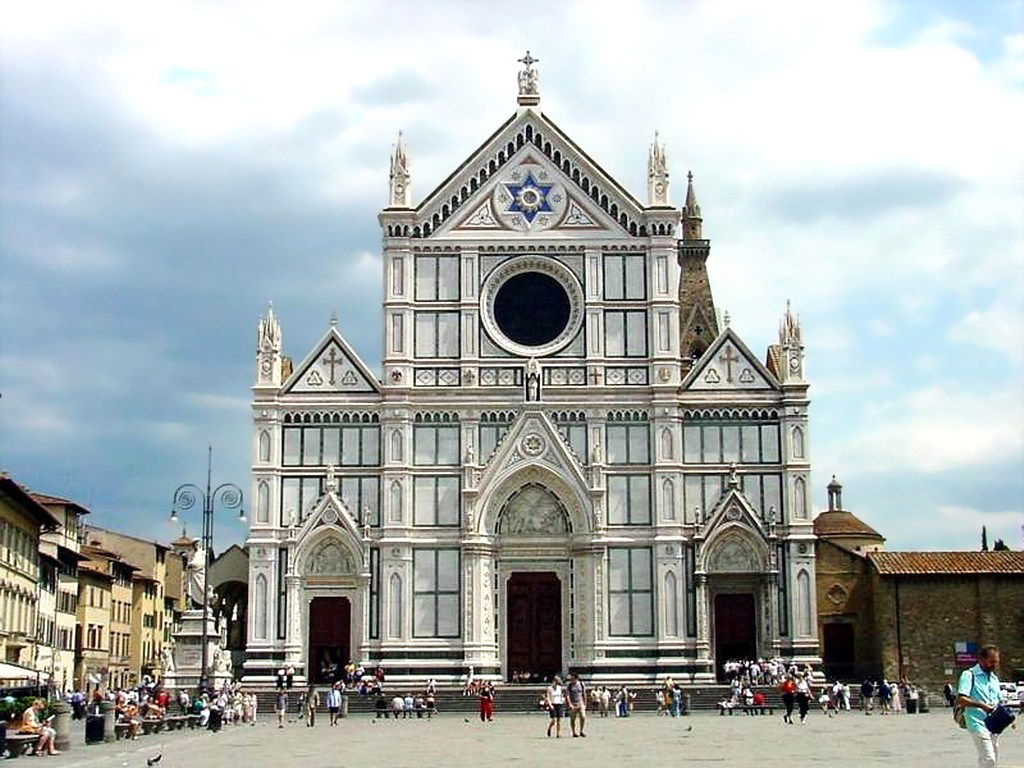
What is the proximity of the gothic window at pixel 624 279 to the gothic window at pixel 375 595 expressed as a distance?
12387 mm

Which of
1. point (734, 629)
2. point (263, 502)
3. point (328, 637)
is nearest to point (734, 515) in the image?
point (734, 629)

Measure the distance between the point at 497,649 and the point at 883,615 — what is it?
14.3 meters

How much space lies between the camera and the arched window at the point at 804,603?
51.3 meters

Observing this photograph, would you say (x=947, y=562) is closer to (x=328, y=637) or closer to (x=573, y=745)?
(x=328, y=637)

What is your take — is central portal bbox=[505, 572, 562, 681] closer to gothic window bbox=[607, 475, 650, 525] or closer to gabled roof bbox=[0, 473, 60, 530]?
gothic window bbox=[607, 475, 650, 525]

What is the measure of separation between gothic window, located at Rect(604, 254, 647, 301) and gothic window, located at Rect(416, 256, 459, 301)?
5.39m

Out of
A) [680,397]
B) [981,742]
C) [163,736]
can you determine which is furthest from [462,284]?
[981,742]

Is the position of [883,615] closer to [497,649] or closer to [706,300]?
[497,649]

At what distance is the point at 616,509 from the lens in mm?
52562

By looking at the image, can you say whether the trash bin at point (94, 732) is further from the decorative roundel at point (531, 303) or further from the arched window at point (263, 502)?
the decorative roundel at point (531, 303)

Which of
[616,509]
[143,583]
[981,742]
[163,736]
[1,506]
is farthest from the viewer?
[143,583]

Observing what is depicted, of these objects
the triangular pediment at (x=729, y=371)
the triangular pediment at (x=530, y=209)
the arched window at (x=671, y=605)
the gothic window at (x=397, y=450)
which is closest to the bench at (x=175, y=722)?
the gothic window at (x=397, y=450)

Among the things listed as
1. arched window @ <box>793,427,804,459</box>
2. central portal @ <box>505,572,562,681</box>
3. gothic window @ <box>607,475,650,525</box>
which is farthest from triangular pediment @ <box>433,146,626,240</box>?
central portal @ <box>505,572,562,681</box>

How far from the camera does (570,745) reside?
98.1 ft
